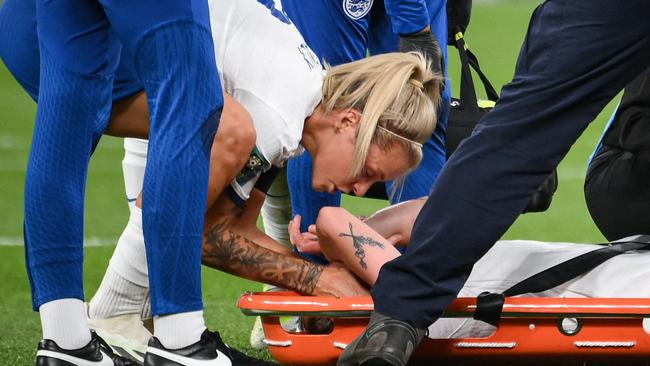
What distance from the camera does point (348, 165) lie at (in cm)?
304

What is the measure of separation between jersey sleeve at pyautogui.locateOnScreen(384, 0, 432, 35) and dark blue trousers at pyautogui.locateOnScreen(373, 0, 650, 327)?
3.21 feet

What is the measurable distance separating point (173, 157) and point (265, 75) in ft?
2.05

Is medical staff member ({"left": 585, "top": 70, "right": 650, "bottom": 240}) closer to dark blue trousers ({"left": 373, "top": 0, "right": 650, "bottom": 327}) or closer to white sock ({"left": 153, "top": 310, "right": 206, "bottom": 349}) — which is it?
dark blue trousers ({"left": 373, "top": 0, "right": 650, "bottom": 327})

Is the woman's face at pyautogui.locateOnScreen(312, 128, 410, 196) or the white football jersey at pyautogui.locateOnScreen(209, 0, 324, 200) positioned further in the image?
the woman's face at pyautogui.locateOnScreen(312, 128, 410, 196)

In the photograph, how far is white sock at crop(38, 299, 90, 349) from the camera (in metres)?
2.50

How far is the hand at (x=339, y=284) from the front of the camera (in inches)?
115

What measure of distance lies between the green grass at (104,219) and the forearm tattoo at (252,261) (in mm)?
580

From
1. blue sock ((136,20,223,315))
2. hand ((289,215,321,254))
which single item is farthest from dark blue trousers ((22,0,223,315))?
hand ((289,215,321,254))

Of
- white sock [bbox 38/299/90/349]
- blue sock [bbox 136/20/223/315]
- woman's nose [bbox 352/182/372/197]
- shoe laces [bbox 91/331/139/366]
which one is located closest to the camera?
blue sock [bbox 136/20/223/315]

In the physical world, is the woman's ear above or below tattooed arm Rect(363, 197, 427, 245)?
above

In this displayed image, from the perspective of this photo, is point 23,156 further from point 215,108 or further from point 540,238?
point 215,108

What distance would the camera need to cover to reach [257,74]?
2.93m

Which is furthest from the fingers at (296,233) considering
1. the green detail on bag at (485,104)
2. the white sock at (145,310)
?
the green detail on bag at (485,104)

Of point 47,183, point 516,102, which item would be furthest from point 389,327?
point 47,183
